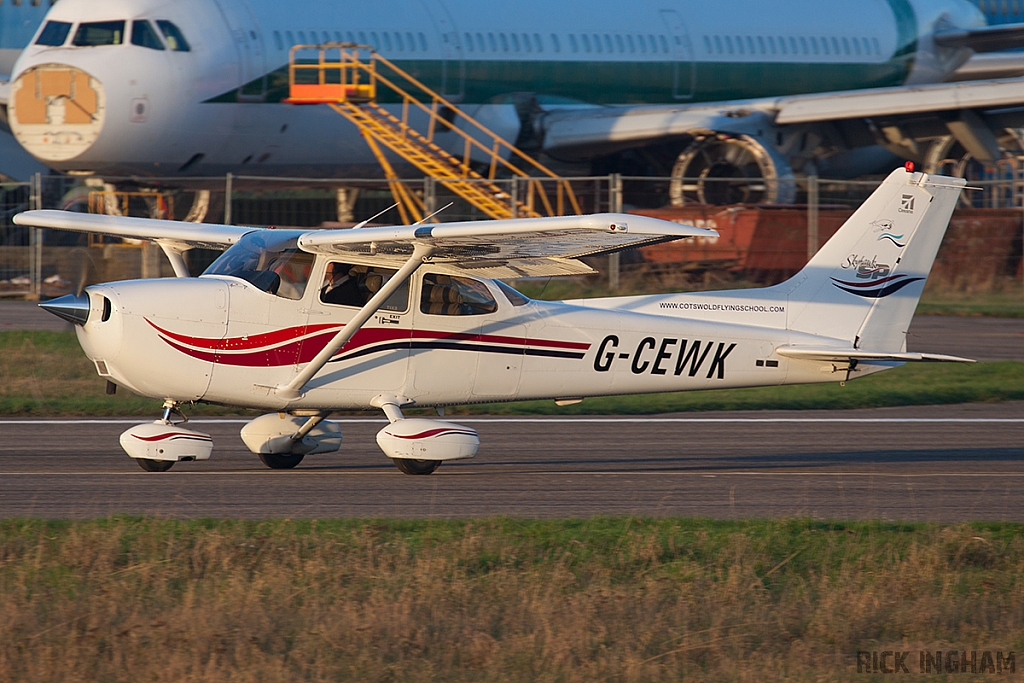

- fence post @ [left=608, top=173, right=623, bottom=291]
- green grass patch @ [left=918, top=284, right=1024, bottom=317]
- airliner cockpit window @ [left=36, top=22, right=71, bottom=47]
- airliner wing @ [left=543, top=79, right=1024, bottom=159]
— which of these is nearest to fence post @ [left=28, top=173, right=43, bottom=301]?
airliner cockpit window @ [left=36, top=22, right=71, bottom=47]

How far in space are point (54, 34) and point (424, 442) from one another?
16819 millimetres

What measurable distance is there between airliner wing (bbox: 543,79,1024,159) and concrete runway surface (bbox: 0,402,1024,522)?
1506 centimetres

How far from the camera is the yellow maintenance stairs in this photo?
85.0ft

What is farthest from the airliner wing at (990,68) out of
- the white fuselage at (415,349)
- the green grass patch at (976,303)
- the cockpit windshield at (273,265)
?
the cockpit windshield at (273,265)

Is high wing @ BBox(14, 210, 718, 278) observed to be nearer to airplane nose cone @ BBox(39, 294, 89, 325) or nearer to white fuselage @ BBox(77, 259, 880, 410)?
white fuselage @ BBox(77, 259, 880, 410)

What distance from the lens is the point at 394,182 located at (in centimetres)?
2580

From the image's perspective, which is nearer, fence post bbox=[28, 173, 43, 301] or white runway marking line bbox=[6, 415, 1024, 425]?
white runway marking line bbox=[6, 415, 1024, 425]

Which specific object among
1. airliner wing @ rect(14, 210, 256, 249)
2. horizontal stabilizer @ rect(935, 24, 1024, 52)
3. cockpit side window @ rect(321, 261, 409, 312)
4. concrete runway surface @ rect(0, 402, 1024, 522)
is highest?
horizontal stabilizer @ rect(935, 24, 1024, 52)

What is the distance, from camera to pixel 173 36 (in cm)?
2414

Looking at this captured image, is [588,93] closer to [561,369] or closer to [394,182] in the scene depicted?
[394,182]

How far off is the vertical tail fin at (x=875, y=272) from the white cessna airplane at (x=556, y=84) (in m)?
15.2

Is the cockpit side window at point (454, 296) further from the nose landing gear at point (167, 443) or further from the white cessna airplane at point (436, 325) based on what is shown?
the nose landing gear at point (167, 443)

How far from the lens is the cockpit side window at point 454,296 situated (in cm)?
1077

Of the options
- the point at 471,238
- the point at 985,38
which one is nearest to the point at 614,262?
the point at 471,238
